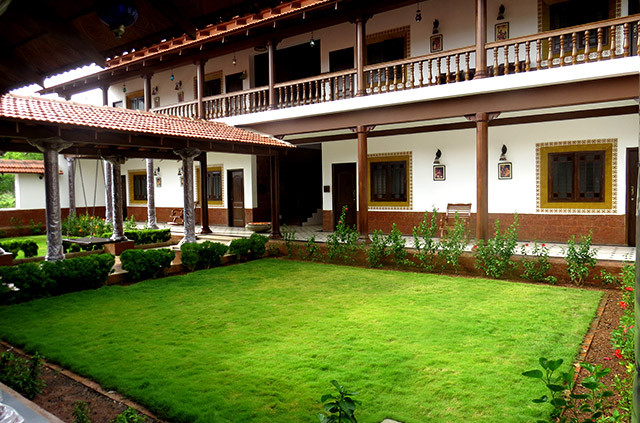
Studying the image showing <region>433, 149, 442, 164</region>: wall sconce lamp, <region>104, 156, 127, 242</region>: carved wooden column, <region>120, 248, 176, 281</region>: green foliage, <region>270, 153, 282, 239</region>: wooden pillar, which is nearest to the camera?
<region>120, 248, 176, 281</region>: green foliage

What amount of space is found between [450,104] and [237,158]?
31.2 ft

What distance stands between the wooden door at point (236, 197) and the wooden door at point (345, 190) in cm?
409

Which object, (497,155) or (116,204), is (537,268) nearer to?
(497,155)

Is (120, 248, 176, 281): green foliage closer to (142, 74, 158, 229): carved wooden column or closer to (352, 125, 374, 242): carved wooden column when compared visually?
(352, 125, 374, 242): carved wooden column

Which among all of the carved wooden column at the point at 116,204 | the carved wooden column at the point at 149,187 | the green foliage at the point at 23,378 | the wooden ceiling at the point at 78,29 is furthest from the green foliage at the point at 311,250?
the wooden ceiling at the point at 78,29

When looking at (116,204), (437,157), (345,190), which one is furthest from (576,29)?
(116,204)

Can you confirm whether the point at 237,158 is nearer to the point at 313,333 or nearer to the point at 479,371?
the point at 313,333

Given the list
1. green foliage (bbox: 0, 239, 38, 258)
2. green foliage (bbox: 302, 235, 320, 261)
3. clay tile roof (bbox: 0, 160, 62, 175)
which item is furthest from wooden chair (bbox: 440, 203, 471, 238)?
clay tile roof (bbox: 0, 160, 62, 175)

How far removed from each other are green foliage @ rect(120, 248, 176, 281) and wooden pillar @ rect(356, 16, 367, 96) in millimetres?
6046

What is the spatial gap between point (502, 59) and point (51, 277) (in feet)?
35.9

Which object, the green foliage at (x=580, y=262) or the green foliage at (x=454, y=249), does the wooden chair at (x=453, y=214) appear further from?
the green foliage at (x=580, y=262)

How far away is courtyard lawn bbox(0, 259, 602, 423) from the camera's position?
3.72m

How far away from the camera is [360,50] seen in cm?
1098

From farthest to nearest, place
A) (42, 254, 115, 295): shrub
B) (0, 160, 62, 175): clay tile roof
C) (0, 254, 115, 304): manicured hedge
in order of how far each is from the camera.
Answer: (0, 160, 62, 175): clay tile roof < (42, 254, 115, 295): shrub < (0, 254, 115, 304): manicured hedge
